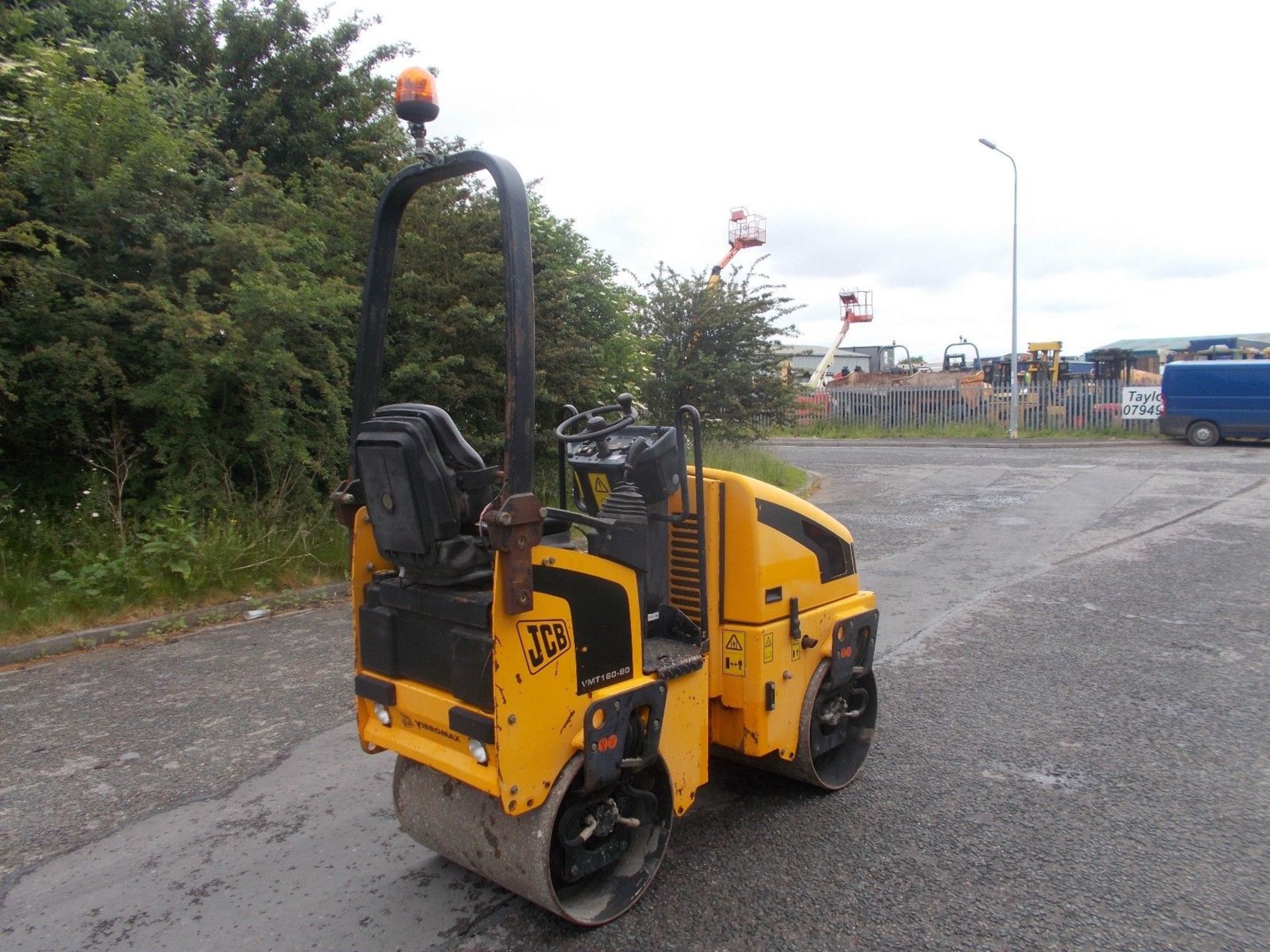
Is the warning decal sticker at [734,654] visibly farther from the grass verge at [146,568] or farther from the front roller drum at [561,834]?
the grass verge at [146,568]

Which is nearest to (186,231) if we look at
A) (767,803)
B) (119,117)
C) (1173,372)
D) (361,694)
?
(119,117)

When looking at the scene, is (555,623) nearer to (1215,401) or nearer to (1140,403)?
(1215,401)

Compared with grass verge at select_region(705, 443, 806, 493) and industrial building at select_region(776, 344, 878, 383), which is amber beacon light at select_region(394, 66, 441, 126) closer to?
grass verge at select_region(705, 443, 806, 493)

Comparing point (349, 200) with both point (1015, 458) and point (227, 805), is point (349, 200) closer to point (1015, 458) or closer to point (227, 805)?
point (227, 805)

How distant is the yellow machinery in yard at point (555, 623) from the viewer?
2666 millimetres

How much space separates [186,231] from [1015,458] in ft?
56.0

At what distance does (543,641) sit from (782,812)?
174cm

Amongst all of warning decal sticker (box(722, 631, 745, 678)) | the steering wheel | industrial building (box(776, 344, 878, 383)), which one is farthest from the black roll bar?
industrial building (box(776, 344, 878, 383))

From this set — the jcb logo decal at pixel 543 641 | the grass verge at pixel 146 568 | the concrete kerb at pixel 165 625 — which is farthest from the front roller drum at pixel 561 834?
the grass verge at pixel 146 568

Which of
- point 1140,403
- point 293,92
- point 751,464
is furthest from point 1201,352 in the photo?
point 293,92

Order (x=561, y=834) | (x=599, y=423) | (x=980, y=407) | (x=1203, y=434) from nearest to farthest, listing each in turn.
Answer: (x=561, y=834)
(x=599, y=423)
(x=1203, y=434)
(x=980, y=407)

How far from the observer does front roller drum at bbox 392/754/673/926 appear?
285cm

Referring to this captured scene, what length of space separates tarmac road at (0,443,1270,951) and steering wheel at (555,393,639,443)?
1.62 meters

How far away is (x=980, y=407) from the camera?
94.2 feet
